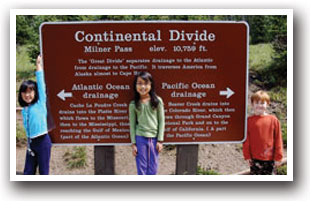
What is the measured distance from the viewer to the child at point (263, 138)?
418 cm

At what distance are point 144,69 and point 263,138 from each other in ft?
5.82

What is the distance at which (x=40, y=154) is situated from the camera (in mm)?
4203

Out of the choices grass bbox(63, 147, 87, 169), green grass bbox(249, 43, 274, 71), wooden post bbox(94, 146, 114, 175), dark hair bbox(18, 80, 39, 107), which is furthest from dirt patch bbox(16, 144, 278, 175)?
green grass bbox(249, 43, 274, 71)

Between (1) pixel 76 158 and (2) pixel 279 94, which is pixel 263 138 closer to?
(2) pixel 279 94

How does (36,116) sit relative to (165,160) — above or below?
above

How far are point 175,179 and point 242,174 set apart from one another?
952 mm

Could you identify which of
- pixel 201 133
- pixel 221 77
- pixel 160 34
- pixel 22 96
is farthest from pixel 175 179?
pixel 22 96

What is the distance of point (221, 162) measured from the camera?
5.21 meters

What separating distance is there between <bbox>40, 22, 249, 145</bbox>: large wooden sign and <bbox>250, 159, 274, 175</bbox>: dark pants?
0.46 meters

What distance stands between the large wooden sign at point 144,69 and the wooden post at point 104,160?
16 centimetres

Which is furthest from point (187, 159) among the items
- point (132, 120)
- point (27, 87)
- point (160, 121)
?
point (27, 87)

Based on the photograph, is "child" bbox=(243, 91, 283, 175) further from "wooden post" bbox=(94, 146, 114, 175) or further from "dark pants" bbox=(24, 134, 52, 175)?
"dark pants" bbox=(24, 134, 52, 175)

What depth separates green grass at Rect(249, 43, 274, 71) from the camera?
611cm
